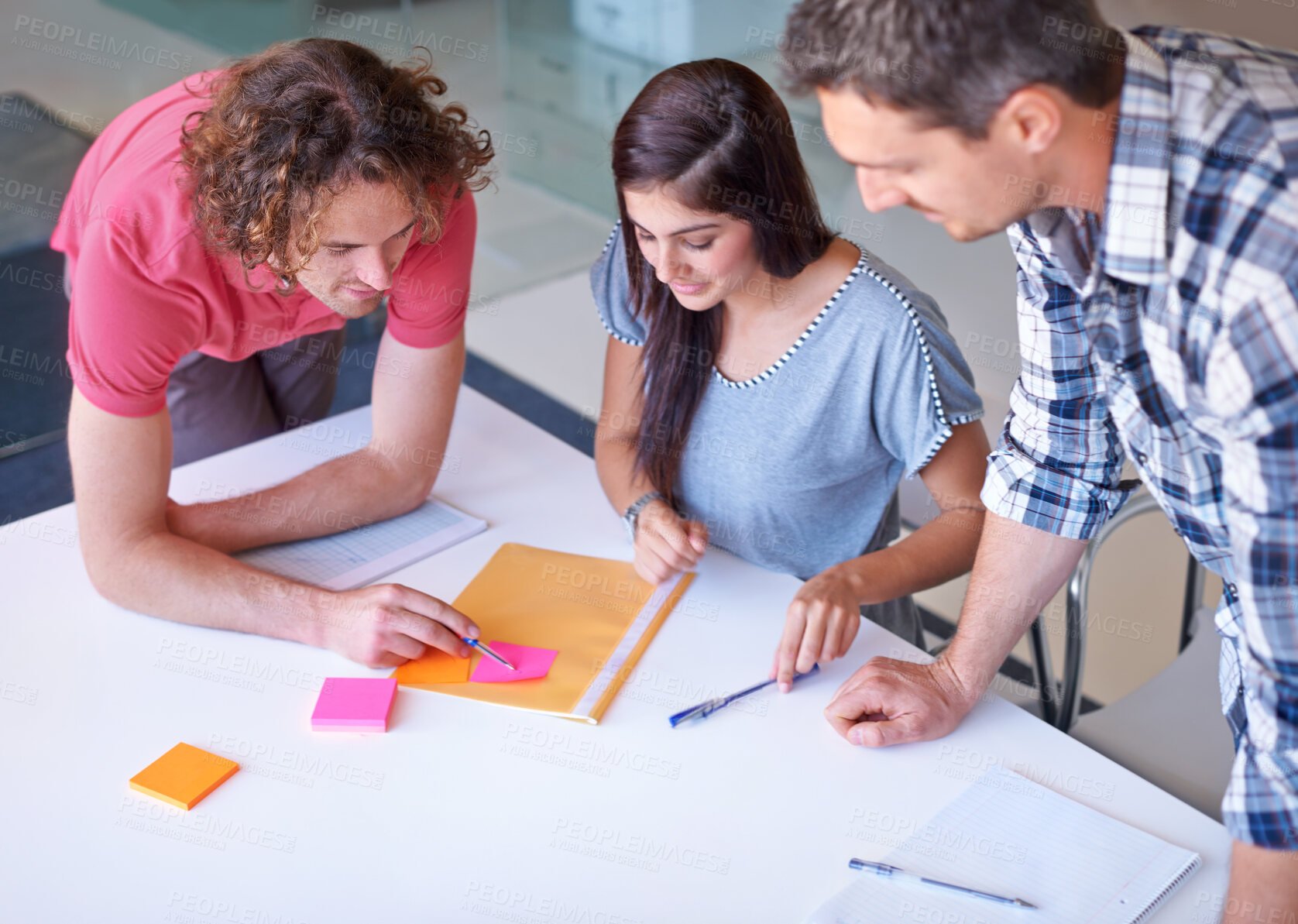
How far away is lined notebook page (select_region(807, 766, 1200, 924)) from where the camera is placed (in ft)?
3.31

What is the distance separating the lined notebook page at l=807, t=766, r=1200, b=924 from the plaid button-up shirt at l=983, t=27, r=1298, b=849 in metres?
0.18

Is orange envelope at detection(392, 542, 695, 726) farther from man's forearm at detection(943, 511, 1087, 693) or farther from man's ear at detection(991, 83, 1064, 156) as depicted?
man's ear at detection(991, 83, 1064, 156)

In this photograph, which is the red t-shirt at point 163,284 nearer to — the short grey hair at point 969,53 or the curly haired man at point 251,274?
the curly haired man at point 251,274

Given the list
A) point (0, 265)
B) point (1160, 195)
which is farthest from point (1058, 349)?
point (0, 265)

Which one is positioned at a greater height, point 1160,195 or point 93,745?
point 1160,195

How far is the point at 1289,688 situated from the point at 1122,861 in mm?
318

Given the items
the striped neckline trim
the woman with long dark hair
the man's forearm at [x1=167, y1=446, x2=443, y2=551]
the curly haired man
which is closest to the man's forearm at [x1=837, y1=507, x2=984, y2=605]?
the woman with long dark hair

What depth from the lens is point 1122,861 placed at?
1.05 m

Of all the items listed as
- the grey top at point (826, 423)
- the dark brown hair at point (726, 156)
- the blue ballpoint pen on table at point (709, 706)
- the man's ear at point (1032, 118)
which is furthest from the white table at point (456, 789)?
the man's ear at point (1032, 118)

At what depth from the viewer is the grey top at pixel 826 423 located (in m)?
1.49

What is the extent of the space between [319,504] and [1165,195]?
1152 millimetres

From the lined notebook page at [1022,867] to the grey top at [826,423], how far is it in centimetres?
52

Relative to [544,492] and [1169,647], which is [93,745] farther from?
[1169,647]

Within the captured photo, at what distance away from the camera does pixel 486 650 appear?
1.30 m
